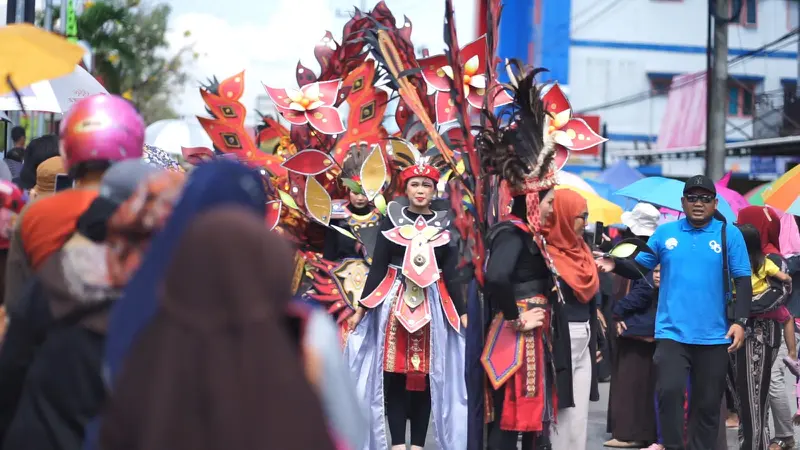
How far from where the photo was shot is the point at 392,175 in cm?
877

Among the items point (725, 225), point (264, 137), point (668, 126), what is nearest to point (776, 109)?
point (668, 126)

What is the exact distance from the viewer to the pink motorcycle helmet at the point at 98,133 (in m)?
3.55

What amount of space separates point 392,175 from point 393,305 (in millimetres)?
1524

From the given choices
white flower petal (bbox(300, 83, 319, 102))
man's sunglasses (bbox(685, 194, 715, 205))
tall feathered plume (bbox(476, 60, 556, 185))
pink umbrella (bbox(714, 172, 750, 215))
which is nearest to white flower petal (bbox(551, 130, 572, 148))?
tall feathered plume (bbox(476, 60, 556, 185))

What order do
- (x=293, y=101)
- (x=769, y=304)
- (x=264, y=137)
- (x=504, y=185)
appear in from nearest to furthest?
(x=504, y=185), (x=769, y=304), (x=293, y=101), (x=264, y=137)

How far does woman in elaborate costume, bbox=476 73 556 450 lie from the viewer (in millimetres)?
6262

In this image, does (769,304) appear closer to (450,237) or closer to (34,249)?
(450,237)

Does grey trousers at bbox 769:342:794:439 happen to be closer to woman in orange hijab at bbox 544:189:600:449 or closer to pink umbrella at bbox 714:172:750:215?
woman in orange hijab at bbox 544:189:600:449

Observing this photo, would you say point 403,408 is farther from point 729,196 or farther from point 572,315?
point 729,196

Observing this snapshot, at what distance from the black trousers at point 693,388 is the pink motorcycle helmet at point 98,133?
14.7 ft

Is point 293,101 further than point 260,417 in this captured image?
Yes

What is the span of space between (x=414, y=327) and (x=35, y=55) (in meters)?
3.73

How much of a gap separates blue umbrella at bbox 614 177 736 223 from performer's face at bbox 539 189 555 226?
2.76 metres

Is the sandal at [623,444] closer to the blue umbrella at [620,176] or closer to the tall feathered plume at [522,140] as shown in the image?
the tall feathered plume at [522,140]
